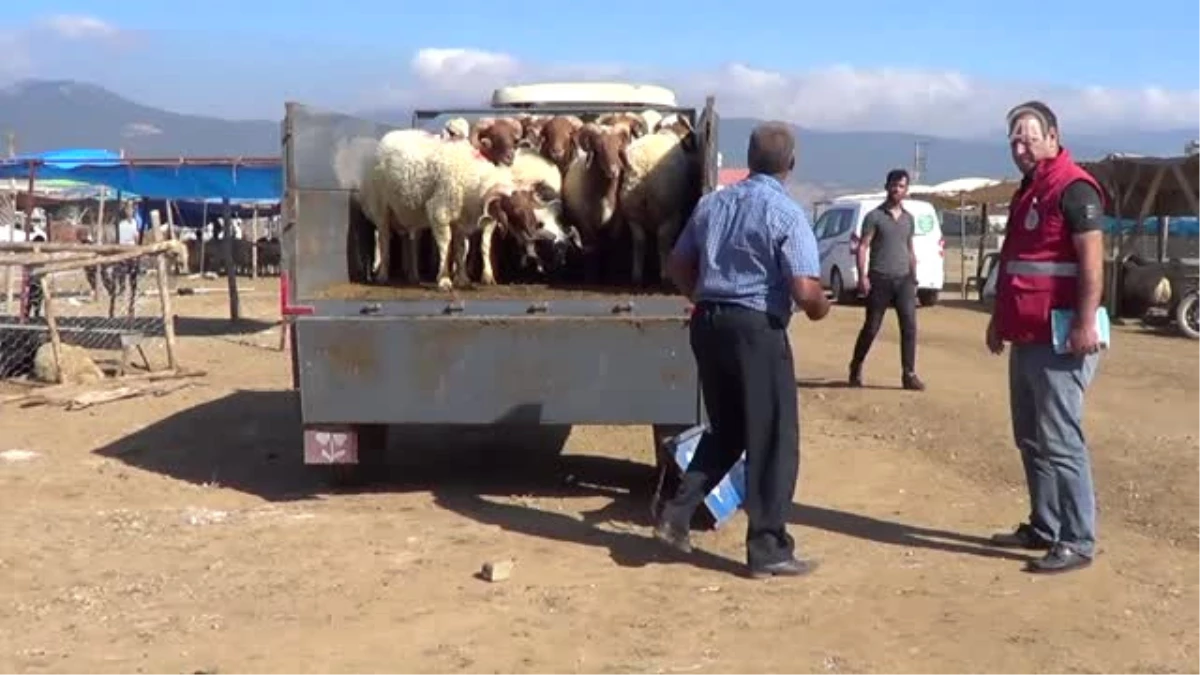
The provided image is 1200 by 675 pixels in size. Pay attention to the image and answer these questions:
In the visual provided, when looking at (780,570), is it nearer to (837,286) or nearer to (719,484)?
(719,484)

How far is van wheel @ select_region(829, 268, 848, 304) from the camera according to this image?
25672 mm

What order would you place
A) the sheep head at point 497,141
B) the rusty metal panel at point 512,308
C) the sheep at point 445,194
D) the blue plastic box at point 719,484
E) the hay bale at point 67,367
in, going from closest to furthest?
the blue plastic box at point 719,484 → the rusty metal panel at point 512,308 → the sheep at point 445,194 → the sheep head at point 497,141 → the hay bale at point 67,367

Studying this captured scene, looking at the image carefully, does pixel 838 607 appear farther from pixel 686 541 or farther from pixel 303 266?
pixel 303 266

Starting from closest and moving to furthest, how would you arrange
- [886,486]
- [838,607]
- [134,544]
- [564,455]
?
[838,607] < [134,544] < [886,486] < [564,455]

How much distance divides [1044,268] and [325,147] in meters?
4.36

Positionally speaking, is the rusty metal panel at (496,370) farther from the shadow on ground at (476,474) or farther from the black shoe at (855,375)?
the black shoe at (855,375)

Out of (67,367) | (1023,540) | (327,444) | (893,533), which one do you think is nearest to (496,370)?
(327,444)

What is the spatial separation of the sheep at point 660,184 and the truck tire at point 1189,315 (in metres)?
12.7

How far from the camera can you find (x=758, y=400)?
6.42m

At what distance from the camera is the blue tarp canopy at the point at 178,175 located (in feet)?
62.5

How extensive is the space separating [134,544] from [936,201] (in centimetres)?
2808

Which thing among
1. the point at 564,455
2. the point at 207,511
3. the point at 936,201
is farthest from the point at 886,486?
the point at 936,201

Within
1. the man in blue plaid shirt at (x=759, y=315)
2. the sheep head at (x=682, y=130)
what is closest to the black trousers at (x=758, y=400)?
the man in blue plaid shirt at (x=759, y=315)

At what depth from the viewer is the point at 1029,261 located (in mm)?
6562
